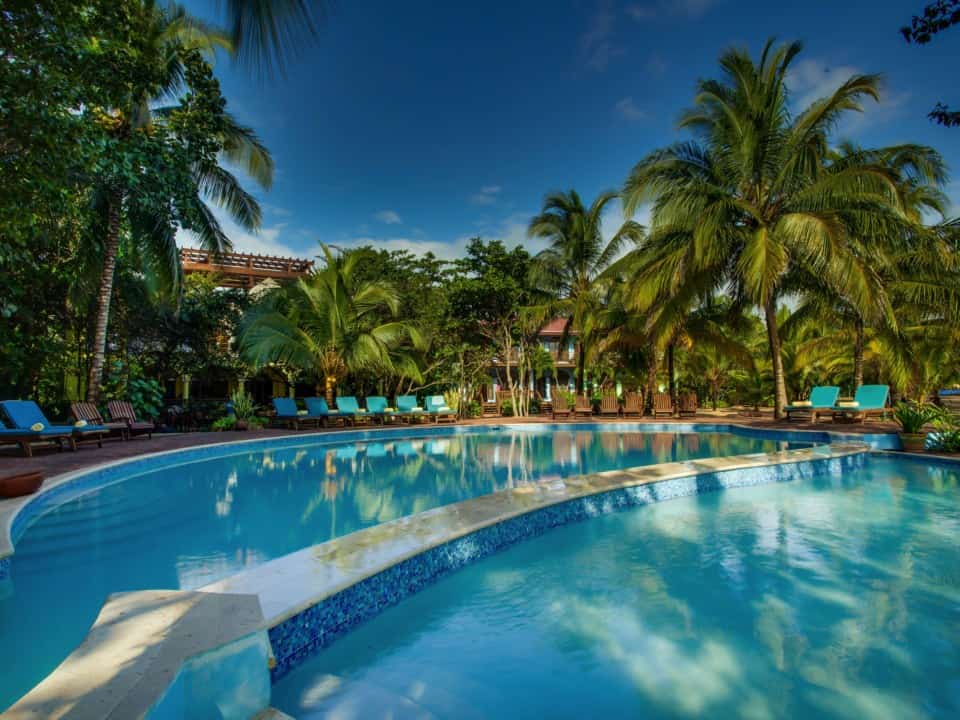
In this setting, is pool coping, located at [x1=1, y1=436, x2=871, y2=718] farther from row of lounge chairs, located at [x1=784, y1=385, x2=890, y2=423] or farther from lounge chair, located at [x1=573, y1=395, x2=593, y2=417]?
lounge chair, located at [x1=573, y1=395, x2=593, y2=417]

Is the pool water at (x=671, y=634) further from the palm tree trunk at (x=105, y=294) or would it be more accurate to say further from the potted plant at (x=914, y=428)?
the palm tree trunk at (x=105, y=294)

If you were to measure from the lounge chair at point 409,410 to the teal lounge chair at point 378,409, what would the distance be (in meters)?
0.37

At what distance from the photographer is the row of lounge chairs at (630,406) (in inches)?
667

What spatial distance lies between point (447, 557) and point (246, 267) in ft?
75.7

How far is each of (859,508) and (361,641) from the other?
5.45 m

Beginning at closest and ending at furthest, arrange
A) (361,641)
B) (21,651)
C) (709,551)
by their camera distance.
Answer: (21,651) < (361,641) < (709,551)

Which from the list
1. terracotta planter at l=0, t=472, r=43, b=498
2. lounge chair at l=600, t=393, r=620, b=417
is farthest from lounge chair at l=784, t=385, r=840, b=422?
terracotta planter at l=0, t=472, r=43, b=498

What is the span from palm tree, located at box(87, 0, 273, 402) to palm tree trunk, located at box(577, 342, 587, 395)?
11.1 metres

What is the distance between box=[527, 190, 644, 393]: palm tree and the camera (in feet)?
59.9

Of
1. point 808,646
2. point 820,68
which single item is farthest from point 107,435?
point 820,68

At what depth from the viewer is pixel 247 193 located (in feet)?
40.4

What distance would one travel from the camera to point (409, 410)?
15.9 metres

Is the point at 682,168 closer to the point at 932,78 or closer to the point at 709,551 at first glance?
the point at 932,78

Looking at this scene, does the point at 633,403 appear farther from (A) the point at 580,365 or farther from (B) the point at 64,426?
(B) the point at 64,426
